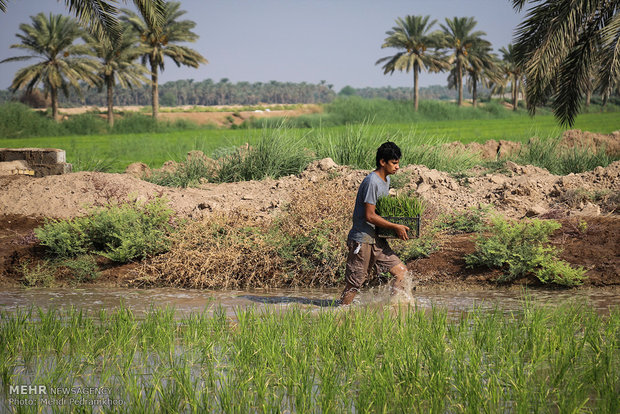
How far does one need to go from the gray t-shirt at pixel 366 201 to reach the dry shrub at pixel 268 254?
246 cm

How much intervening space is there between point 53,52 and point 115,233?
156 feet

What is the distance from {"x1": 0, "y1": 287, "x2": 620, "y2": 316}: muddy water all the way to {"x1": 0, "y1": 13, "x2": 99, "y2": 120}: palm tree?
46812 millimetres

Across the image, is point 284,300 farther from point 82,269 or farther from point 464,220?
point 464,220

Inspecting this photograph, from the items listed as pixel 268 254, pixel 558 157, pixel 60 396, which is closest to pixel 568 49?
pixel 558 157

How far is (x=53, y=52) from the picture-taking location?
53406 millimetres

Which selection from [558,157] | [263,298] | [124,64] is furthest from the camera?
[124,64]

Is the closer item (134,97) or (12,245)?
(12,245)

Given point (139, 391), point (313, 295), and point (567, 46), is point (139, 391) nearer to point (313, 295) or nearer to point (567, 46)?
point (313, 295)

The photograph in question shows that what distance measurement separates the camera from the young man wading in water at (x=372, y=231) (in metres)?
6.82

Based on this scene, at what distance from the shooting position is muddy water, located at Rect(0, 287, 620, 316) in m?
8.08

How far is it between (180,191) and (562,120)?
9.45 metres

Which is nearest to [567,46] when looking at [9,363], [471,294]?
[471,294]

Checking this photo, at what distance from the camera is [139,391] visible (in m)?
4.43

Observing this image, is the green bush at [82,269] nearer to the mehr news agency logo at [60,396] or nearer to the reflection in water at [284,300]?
the reflection in water at [284,300]
